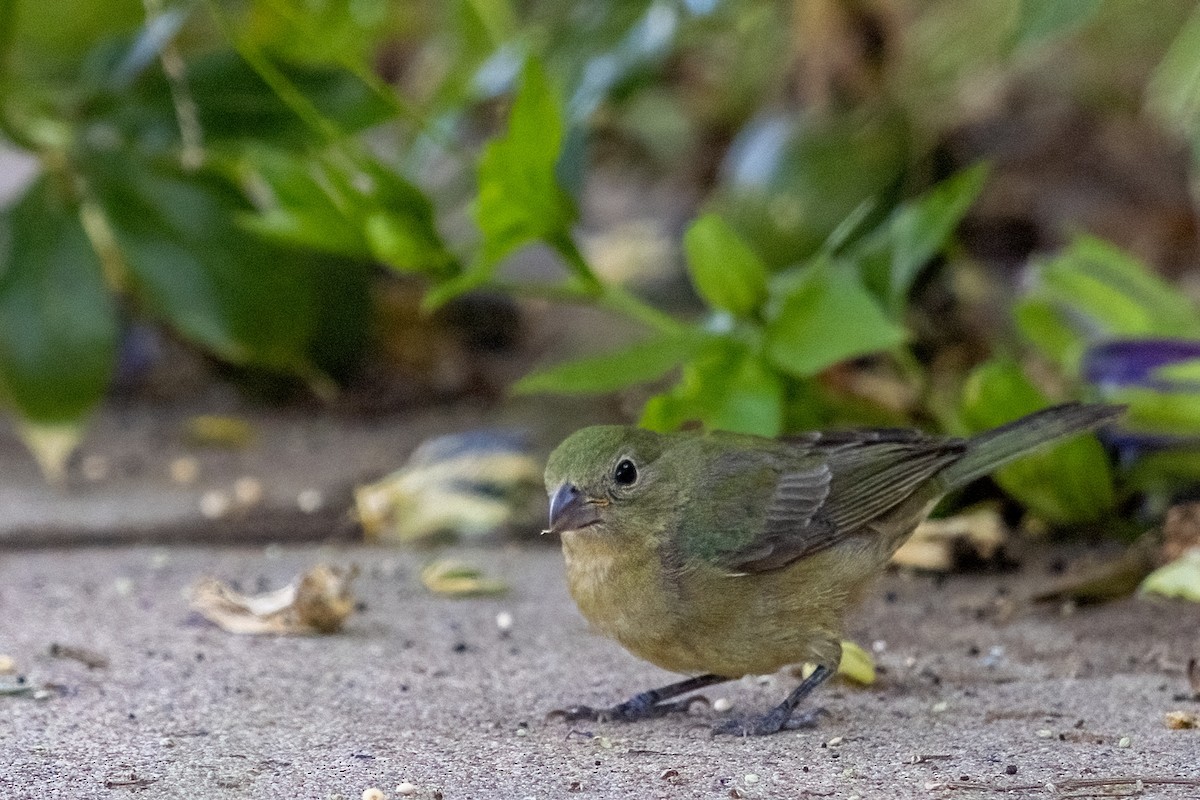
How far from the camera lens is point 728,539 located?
322 cm

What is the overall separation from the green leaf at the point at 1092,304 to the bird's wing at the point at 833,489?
1304 mm

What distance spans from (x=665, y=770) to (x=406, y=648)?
1103mm

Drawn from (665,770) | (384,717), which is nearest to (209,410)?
(384,717)

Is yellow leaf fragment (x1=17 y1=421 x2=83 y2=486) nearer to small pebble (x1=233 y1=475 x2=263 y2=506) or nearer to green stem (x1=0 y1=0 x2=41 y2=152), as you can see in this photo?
small pebble (x1=233 y1=475 x2=263 y2=506)

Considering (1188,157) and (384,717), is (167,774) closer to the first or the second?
(384,717)

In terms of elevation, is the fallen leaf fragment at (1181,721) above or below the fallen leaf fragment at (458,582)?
below

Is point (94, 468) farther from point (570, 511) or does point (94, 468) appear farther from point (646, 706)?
point (646, 706)

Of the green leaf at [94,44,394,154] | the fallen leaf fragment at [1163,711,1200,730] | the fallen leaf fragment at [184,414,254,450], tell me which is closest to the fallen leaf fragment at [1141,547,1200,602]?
the fallen leaf fragment at [1163,711,1200,730]

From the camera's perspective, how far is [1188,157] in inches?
311

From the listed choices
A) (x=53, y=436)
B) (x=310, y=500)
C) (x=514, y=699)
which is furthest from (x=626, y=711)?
(x=53, y=436)

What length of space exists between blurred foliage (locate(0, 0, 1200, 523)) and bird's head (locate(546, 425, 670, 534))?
536 millimetres

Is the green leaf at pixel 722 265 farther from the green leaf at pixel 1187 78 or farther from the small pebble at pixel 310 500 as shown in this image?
the small pebble at pixel 310 500

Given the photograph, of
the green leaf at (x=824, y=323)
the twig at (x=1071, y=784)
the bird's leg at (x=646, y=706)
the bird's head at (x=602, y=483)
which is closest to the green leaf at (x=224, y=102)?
the green leaf at (x=824, y=323)

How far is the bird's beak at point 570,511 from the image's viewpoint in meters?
3.15
